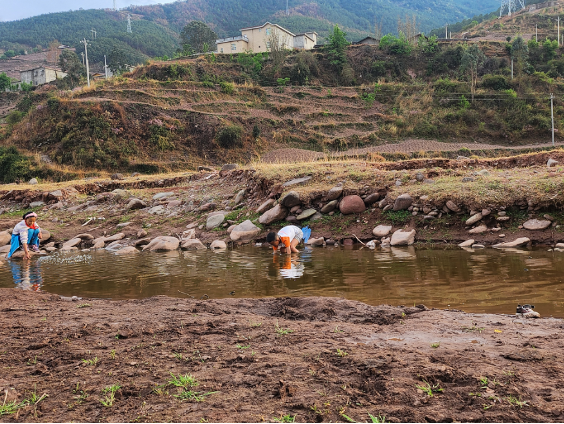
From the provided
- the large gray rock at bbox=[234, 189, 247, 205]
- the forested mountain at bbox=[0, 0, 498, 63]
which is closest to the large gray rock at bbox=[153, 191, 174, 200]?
the large gray rock at bbox=[234, 189, 247, 205]

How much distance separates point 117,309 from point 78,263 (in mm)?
5324

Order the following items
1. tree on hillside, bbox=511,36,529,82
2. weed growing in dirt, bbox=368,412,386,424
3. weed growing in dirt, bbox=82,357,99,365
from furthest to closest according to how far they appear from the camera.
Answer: tree on hillside, bbox=511,36,529,82
weed growing in dirt, bbox=82,357,99,365
weed growing in dirt, bbox=368,412,386,424

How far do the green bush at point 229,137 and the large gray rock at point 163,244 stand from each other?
76.3 feet

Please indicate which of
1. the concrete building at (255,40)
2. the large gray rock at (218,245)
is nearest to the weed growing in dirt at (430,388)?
the large gray rock at (218,245)

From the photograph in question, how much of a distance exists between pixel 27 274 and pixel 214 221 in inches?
A: 191

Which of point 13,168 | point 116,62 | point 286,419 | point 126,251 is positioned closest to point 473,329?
point 286,419

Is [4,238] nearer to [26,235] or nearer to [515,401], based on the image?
[26,235]

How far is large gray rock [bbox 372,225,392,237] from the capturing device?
367 inches

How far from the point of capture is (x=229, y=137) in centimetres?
3325

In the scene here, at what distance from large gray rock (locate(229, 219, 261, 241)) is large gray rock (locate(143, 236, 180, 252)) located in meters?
1.50

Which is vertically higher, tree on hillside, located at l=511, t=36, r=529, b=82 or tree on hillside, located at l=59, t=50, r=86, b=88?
tree on hillside, located at l=59, t=50, r=86, b=88

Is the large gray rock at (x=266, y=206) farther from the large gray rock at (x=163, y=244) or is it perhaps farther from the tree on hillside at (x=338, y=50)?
the tree on hillside at (x=338, y=50)

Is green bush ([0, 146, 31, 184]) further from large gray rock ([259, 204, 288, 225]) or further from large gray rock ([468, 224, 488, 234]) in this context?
large gray rock ([468, 224, 488, 234])

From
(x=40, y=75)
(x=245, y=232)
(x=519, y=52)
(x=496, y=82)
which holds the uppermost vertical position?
(x=40, y=75)
